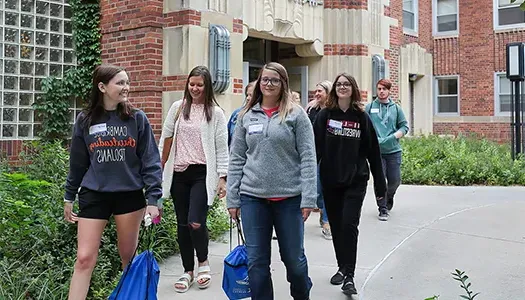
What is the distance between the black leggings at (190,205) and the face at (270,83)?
4.05 feet

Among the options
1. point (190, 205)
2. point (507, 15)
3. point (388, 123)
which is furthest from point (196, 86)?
point (507, 15)

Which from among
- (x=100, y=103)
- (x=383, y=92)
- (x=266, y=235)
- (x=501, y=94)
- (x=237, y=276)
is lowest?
(x=237, y=276)

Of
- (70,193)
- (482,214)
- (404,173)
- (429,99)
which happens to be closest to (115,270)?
(70,193)

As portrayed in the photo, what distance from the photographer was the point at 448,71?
2242cm

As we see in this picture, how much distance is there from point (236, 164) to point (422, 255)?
9.98 ft

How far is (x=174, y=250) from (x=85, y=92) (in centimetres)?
397

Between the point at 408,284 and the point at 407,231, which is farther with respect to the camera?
the point at 407,231

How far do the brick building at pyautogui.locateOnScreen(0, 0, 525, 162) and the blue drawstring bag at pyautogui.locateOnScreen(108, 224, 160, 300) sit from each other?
5.33 m

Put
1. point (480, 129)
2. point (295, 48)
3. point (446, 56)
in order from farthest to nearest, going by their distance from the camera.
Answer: point (446, 56)
point (480, 129)
point (295, 48)

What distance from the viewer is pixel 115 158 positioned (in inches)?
162

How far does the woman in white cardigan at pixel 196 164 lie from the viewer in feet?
17.0

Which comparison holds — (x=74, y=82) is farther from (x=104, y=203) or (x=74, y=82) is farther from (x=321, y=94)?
(x=104, y=203)

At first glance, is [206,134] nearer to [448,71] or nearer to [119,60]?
[119,60]

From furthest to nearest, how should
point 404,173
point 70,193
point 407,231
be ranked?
point 404,173, point 407,231, point 70,193
